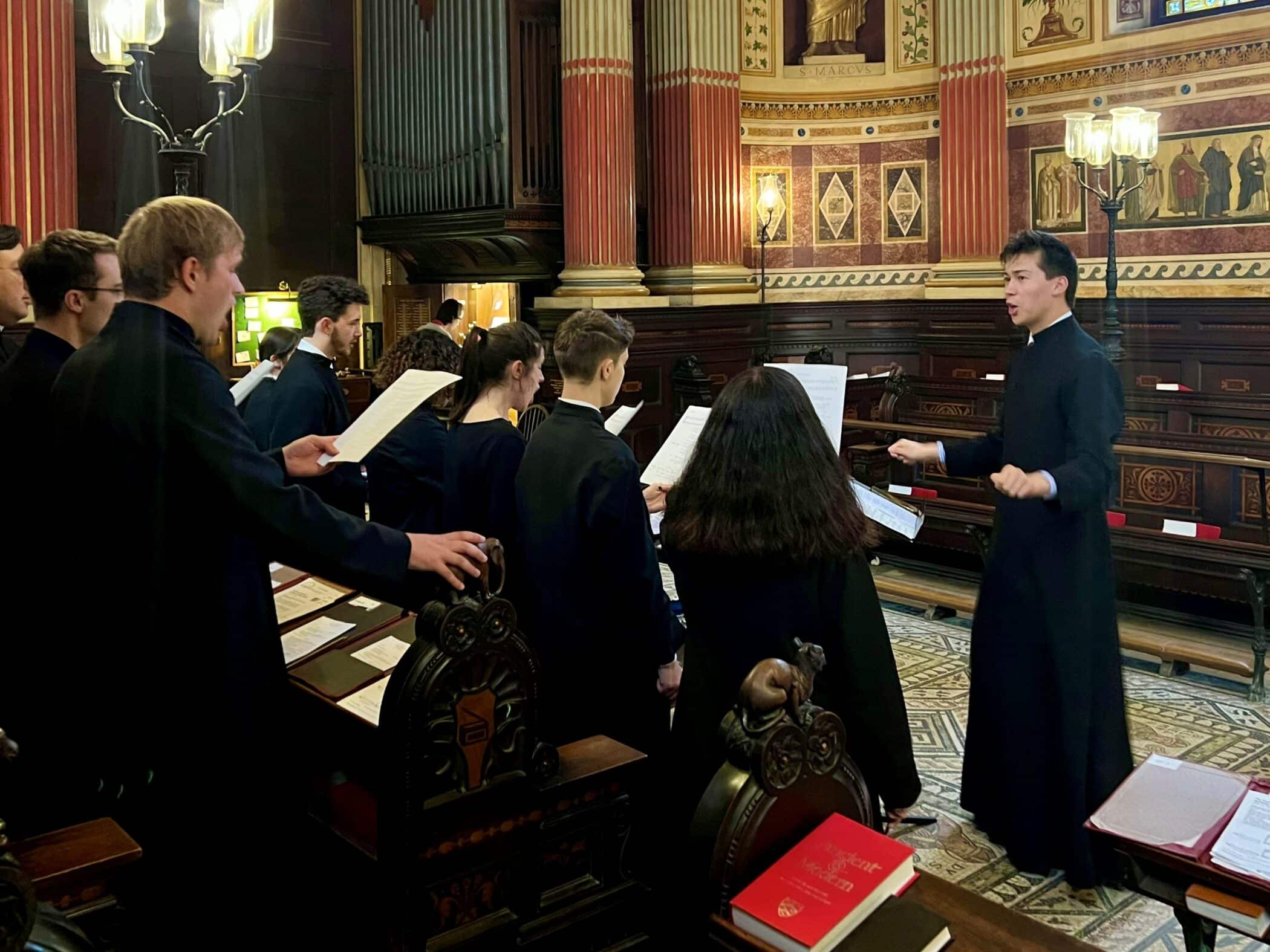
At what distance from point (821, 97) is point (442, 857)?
35.8 ft

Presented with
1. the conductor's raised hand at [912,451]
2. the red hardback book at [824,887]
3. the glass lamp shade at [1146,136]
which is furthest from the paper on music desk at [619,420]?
the glass lamp shade at [1146,136]

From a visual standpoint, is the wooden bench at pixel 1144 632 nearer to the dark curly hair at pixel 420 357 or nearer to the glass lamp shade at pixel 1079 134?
the dark curly hair at pixel 420 357

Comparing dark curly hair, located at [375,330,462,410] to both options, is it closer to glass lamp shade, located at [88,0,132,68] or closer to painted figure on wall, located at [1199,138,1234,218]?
glass lamp shade, located at [88,0,132,68]

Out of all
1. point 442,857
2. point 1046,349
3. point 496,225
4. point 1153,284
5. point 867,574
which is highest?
point 496,225

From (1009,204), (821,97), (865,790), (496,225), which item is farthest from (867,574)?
(821,97)

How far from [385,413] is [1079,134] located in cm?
759

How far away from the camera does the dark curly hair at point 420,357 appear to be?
4.07 metres

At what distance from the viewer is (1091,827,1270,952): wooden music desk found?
184 cm

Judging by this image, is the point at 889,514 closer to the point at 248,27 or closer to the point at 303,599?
the point at 303,599

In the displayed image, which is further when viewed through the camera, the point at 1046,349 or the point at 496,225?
the point at 496,225

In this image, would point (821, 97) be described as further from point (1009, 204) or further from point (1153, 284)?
point (1153, 284)

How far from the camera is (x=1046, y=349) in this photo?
11.1 feet

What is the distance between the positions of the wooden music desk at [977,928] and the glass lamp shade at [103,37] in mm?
5514

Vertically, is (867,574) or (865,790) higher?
(867,574)
